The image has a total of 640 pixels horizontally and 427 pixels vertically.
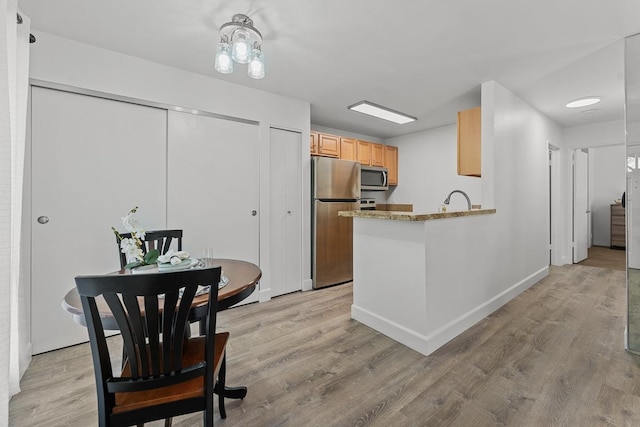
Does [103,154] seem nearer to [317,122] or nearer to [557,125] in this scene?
[317,122]

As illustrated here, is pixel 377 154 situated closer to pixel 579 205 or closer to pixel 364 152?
pixel 364 152

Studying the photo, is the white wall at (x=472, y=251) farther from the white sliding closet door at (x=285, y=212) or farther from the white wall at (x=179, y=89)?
the white wall at (x=179, y=89)

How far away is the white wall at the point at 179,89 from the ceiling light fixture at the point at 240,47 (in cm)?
97

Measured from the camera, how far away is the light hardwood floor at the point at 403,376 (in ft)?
4.89

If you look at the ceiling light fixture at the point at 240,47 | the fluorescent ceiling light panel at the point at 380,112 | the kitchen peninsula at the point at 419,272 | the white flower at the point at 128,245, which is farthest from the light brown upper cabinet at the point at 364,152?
the white flower at the point at 128,245

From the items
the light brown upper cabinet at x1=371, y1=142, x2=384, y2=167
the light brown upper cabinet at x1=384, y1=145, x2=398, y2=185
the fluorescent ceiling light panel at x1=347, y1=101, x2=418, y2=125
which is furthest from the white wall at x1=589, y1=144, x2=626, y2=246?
the fluorescent ceiling light panel at x1=347, y1=101, x2=418, y2=125

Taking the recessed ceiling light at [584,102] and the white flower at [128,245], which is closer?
the white flower at [128,245]

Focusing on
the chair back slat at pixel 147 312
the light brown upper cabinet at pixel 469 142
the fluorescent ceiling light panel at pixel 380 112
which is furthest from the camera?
the fluorescent ceiling light panel at pixel 380 112

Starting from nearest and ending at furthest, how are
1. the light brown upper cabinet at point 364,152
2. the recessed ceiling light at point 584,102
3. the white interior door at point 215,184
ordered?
the white interior door at point 215,184
the recessed ceiling light at point 584,102
the light brown upper cabinet at point 364,152

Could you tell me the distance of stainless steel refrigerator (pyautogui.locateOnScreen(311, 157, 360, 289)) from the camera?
144 inches

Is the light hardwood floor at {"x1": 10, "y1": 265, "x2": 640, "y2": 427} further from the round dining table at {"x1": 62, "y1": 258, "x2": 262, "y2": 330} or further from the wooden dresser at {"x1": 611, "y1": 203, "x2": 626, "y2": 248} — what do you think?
the wooden dresser at {"x1": 611, "y1": 203, "x2": 626, "y2": 248}

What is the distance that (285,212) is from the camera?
344 cm

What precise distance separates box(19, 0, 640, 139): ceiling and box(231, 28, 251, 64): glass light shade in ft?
0.50

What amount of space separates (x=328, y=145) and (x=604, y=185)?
7.09 meters
